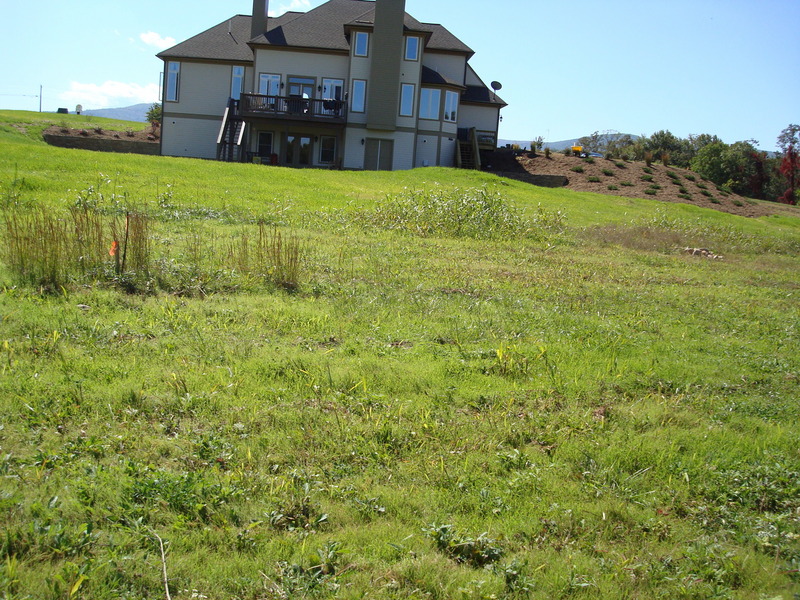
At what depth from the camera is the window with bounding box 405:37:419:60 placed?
37719 millimetres

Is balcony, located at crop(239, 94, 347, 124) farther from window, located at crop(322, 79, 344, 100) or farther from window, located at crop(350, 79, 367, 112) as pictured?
window, located at crop(322, 79, 344, 100)

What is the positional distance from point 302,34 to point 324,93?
345 cm

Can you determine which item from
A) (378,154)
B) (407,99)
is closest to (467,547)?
(378,154)

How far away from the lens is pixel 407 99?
125 feet

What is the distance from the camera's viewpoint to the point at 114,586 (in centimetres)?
319

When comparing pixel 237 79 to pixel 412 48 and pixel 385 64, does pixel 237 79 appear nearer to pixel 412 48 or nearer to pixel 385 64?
pixel 385 64

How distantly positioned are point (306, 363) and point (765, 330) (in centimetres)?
598

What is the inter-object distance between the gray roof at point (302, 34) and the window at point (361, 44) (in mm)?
576

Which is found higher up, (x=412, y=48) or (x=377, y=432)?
(x=412, y=48)

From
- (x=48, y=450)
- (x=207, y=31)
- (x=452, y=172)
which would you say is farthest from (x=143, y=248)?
(x=207, y=31)

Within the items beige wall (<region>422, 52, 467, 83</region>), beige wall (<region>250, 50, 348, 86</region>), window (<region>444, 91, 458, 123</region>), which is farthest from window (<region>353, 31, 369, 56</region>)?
window (<region>444, 91, 458, 123</region>)

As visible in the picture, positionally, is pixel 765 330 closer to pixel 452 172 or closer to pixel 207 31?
pixel 452 172

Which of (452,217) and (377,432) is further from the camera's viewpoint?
(452,217)

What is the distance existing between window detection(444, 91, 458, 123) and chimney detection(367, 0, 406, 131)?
2896mm
